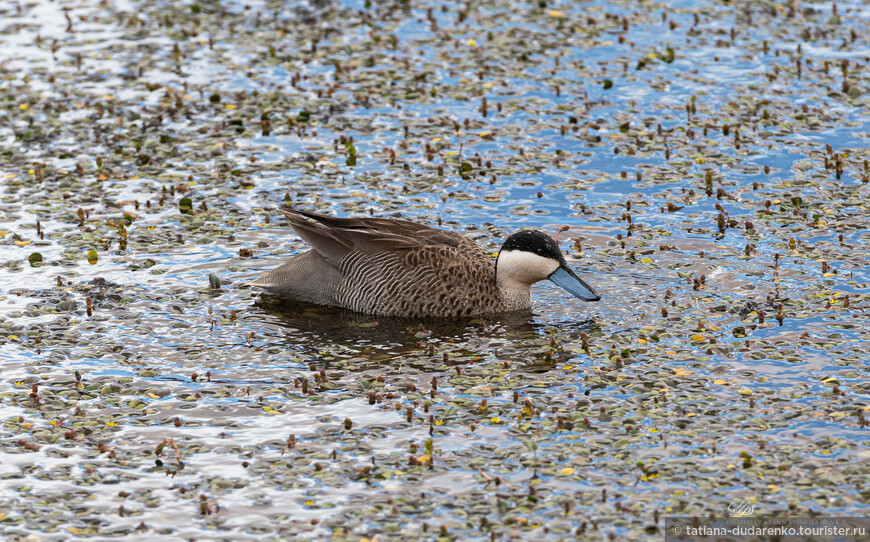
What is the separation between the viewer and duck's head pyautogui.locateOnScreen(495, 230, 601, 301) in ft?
40.4

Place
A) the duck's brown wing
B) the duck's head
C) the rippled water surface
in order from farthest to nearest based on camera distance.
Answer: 1. the duck's brown wing
2. the duck's head
3. the rippled water surface

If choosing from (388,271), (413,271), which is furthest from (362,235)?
(413,271)

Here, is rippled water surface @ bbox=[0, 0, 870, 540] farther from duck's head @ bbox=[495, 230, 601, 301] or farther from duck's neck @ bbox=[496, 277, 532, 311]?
duck's head @ bbox=[495, 230, 601, 301]

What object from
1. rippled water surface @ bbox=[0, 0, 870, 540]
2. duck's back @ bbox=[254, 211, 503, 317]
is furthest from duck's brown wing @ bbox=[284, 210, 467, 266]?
rippled water surface @ bbox=[0, 0, 870, 540]

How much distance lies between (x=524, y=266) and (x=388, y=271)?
1479mm

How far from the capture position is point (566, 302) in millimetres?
12945

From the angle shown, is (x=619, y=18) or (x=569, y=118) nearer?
(x=569, y=118)

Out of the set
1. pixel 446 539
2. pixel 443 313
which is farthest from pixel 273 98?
pixel 446 539

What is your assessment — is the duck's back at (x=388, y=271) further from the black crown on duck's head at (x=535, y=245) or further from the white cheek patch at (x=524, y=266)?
the black crown on duck's head at (x=535, y=245)

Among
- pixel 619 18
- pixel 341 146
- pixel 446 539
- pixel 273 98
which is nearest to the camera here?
pixel 446 539

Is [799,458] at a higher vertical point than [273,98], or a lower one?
lower

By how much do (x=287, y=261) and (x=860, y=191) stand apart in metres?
7.48

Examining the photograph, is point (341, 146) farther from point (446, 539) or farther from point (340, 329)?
point (446, 539)

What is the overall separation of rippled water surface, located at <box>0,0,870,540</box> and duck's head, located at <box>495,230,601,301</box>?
15.8 inches
